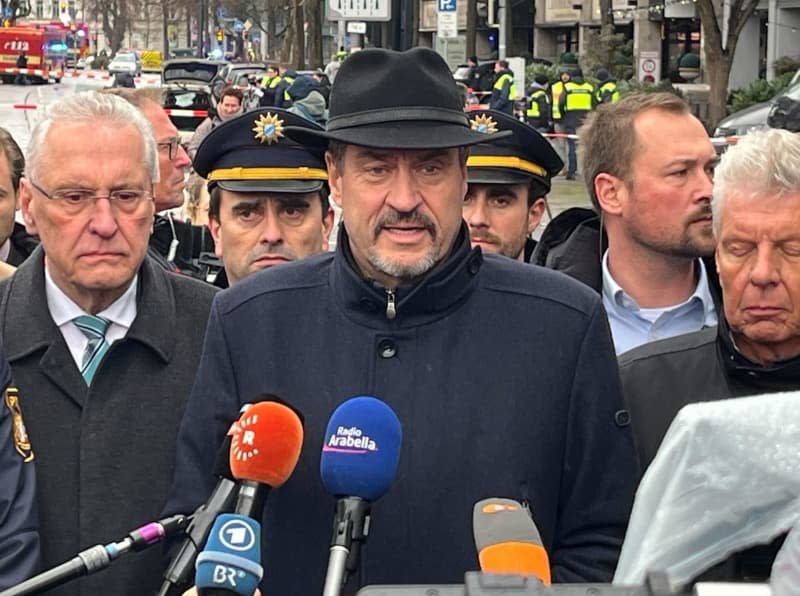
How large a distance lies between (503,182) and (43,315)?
6.31ft

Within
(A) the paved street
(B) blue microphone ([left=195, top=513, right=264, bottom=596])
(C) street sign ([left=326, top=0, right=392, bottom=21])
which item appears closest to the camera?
(B) blue microphone ([left=195, top=513, right=264, bottom=596])

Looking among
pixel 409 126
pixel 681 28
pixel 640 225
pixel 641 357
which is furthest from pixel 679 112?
pixel 681 28

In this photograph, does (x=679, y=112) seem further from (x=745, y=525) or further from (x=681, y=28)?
(x=681, y=28)

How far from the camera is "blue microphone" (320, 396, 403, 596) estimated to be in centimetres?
209

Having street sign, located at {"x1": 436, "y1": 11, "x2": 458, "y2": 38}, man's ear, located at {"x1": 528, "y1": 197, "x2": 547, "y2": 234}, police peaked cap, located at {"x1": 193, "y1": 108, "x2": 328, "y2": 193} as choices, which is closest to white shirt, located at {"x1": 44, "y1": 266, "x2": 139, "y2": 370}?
police peaked cap, located at {"x1": 193, "y1": 108, "x2": 328, "y2": 193}

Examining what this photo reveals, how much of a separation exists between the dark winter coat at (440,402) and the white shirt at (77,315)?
54 cm

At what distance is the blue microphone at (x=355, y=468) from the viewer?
2.09m

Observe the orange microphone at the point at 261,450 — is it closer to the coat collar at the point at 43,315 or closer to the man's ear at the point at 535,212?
the coat collar at the point at 43,315

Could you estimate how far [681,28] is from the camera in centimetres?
4816

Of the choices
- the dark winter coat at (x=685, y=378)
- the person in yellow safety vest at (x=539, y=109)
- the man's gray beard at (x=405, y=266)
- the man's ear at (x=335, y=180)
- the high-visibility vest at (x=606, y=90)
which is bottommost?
the person in yellow safety vest at (x=539, y=109)

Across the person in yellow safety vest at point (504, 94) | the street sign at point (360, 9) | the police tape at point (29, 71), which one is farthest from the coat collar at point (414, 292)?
the police tape at point (29, 71)

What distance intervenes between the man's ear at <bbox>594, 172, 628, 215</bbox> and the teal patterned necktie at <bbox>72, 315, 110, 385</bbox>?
1.76 meters

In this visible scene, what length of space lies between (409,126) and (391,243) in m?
0.26

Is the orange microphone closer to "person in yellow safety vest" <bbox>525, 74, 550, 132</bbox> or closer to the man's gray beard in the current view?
the man's gray beard
